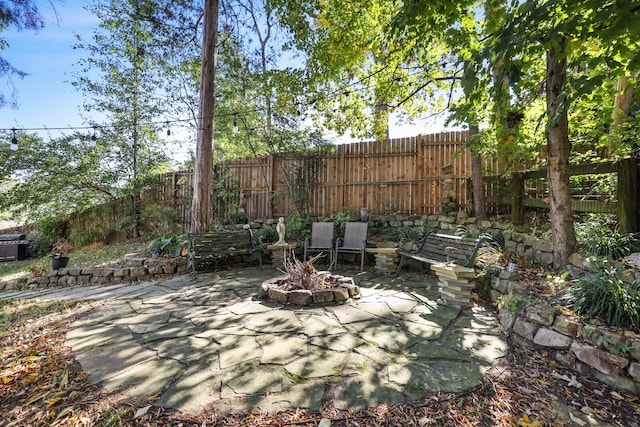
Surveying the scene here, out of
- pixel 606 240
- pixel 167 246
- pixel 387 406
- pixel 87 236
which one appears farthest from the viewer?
pixel 87 236

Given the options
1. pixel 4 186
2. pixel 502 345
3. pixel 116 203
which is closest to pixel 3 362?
pixel 502 345

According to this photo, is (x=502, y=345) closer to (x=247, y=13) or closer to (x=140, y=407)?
(x=140, y=407)

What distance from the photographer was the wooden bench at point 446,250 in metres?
3.42

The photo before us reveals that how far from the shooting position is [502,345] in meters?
2.22

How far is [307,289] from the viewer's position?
3.31 metres

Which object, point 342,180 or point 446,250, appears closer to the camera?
point 446,250

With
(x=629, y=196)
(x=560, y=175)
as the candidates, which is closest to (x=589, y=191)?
(x=629, y=196)

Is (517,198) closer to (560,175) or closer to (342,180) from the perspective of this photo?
(560,175)

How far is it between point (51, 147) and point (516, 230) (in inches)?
432

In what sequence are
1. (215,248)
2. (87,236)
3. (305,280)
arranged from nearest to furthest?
1. (305,280)
2. (215,248)
3. (87,236)

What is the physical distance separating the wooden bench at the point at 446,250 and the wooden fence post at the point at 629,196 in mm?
1268

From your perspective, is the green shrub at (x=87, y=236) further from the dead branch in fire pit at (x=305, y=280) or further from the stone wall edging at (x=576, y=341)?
the stone wall edging at (x=576, y=341)

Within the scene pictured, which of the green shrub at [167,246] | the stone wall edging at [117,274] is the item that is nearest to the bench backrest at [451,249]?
the stone wall edging at [117,274]

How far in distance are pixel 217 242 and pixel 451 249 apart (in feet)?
12.5
